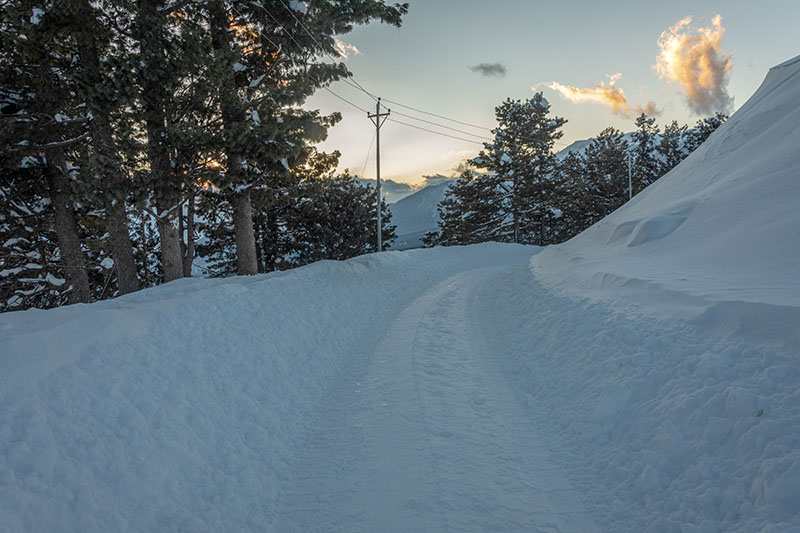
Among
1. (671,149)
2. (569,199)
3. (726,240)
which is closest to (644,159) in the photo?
(671,149)

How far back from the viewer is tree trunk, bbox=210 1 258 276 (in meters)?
10.1

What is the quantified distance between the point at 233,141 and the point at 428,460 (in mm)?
9624

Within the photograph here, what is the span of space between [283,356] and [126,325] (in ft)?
8.35

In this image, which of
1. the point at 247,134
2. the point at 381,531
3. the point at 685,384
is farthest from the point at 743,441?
the point at 247,134

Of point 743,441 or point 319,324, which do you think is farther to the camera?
point 319,324

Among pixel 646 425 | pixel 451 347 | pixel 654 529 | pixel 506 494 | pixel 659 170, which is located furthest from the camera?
pixel 659 170

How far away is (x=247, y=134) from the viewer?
999 cm

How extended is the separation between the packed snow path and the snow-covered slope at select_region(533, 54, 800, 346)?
2.76m

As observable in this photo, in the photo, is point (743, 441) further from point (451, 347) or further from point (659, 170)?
point (659, 170)

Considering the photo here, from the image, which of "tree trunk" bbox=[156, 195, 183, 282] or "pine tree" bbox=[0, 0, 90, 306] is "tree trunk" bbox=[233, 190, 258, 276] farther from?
"pine tree" bbox=[0, 0, 90, 306]

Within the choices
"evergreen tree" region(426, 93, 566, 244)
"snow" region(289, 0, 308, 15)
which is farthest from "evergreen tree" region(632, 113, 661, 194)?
"snow" region(289, 0, 308, 15)

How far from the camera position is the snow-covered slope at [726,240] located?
4388 millimetres

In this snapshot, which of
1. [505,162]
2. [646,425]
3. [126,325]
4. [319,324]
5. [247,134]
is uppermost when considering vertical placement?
[505,162]

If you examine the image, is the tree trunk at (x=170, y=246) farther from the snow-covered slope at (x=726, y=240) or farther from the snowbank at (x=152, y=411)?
the snow-covered slope at (x=726, y=240)
